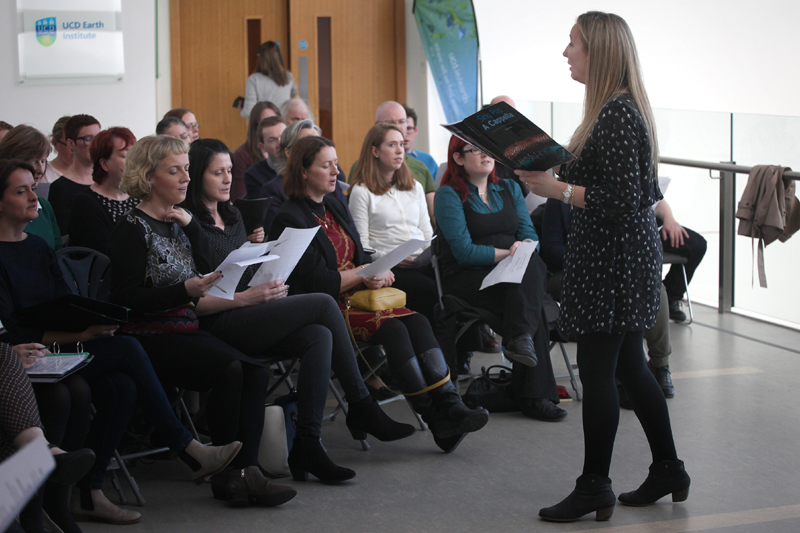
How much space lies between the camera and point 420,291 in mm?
3945

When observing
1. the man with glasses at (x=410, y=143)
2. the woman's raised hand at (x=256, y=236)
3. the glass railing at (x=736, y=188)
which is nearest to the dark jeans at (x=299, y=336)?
the woman's raised hand at (x=256, y=236)

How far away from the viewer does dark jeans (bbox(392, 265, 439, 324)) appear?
12.9 feet

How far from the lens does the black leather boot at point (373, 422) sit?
2936 mm

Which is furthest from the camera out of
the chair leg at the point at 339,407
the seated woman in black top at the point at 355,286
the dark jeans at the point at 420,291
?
the dark jeans at the point at 420,291

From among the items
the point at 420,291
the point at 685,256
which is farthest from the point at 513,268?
the point at 685,256

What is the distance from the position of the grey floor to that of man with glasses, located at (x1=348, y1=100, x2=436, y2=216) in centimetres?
154

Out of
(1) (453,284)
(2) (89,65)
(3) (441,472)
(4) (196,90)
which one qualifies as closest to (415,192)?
(1) (453,284)

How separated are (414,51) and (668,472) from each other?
5.96 m

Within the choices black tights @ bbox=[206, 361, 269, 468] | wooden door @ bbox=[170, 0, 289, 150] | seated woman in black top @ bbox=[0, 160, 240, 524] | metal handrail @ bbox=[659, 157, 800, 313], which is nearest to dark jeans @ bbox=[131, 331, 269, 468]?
black tights @ bbox=[206, 361, 269, 468]

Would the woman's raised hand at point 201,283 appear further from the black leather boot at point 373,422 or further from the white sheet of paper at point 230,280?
the black leather boot at point 373,422

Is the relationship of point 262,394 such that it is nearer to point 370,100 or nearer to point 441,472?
point 441,472

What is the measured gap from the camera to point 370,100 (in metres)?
Result: 7.82

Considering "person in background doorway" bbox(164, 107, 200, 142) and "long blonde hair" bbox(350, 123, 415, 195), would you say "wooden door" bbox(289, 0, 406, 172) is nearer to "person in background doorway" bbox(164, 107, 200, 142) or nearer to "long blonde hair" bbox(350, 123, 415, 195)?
"person in background doorway" bbox(164, 107, 200, 142)

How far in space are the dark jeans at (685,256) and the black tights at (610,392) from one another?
262 centimetres
